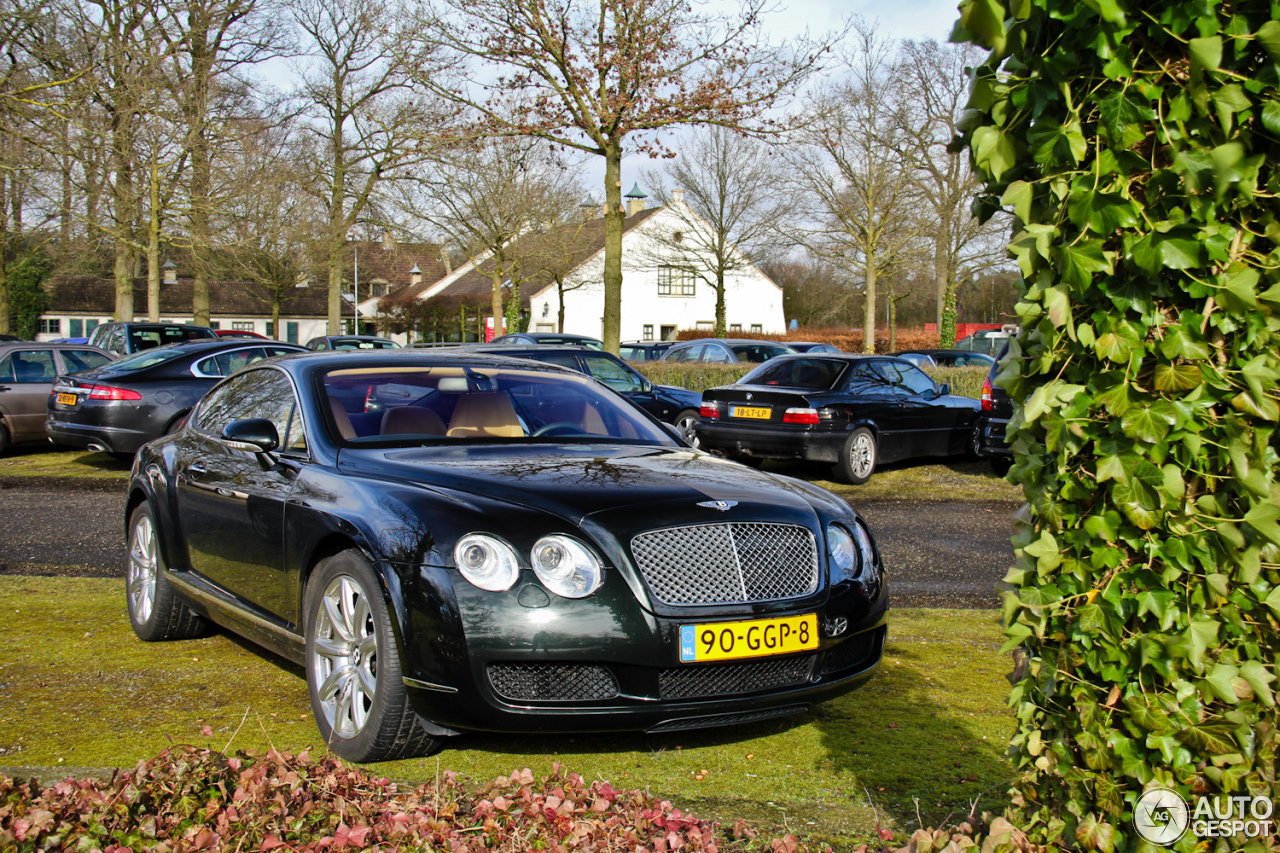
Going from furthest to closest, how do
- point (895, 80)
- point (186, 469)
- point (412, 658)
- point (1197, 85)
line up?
point (895, 80), point (186, 469), point (412, 658), point (1197, 85)

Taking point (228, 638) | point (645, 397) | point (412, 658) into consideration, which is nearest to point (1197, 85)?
point (412, 658)

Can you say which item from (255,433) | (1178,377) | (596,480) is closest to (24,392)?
(255,433)

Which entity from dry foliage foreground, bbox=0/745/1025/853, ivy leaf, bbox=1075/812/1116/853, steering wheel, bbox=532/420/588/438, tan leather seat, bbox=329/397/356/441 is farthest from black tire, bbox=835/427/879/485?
ivy leaf, bbox=1075/812/1116/853

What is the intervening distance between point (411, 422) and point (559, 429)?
2.32 ft

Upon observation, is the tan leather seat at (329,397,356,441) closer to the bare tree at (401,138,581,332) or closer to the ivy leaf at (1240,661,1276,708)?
the ivy leaf at (1240,661,1276,708)

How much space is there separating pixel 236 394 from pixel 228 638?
1296 millimetres

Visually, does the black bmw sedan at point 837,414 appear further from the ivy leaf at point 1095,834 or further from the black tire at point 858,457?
the ivy leaf at point 1095,834

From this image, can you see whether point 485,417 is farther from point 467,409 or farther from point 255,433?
point 255,433

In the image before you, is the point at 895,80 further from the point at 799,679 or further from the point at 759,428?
the point at 799,679

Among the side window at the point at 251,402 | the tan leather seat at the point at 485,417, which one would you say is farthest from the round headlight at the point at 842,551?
the side window at the point at 251,402

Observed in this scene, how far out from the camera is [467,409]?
5121mm

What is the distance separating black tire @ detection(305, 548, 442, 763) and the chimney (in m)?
67.6

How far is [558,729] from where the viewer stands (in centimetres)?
361

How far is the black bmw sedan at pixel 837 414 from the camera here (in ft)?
41.8
